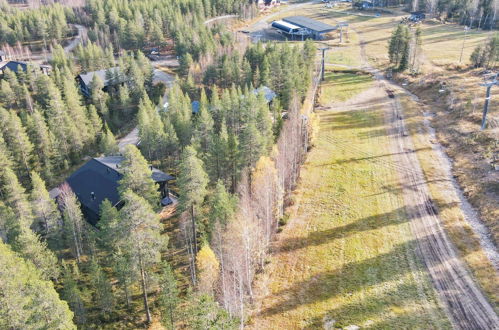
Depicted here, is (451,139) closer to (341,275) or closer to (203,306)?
(341,275)

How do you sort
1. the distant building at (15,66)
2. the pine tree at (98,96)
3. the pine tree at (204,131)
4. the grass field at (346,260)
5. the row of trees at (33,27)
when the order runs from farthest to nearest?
the row of trees at (33,27), the distant building at (15,66), the pine tree at (98,96), the pine tree at (204,131), the grass field at (346,260)

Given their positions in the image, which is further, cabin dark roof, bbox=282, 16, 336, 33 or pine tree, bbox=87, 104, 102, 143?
cabin dark roof, bbox=282, 16, 336, 33

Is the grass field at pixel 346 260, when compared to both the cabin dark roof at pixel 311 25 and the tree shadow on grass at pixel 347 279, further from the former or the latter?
the cabin dark roof at pixel 311 25

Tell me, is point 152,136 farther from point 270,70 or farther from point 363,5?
point 363,5

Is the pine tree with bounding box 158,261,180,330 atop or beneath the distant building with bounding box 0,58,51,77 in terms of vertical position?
beneath

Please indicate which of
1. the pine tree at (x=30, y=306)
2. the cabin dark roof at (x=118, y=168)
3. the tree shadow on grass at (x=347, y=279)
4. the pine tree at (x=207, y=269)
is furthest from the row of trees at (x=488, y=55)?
the pine tree at (x=30, y=306)

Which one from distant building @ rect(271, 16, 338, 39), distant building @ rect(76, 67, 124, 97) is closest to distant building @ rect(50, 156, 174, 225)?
distant building @ rect(76, 67, 124, 97)

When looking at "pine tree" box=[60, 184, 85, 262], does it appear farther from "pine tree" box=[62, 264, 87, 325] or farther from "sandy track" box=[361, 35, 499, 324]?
"sandy track" box=[361, 35, 499, 324]
